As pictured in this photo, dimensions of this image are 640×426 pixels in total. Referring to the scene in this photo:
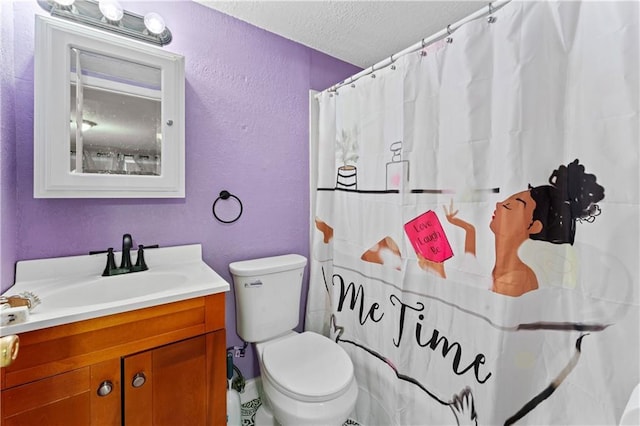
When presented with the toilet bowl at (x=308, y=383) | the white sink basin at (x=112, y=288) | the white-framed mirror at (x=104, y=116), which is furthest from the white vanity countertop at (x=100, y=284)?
the toilet bowl at (x=308, y=383)

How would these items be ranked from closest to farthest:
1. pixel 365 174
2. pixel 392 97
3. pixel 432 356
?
pixel 432 356 → pixel 392 97 → pixel 365 174

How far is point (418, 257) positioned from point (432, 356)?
44cm

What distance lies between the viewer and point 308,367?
1.31 m

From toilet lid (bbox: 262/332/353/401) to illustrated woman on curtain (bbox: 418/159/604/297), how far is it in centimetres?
76

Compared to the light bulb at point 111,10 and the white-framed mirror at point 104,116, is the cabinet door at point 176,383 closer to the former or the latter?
the white-framed mirror at point 104,116

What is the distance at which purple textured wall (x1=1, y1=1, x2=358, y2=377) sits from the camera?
3.66ft

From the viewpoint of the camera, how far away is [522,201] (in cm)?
95

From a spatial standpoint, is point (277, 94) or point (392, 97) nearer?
point (392, 97)

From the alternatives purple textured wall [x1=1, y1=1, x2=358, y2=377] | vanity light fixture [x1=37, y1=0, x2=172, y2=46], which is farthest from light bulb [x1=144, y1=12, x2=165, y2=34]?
purple textured wall [x1=1, y1=1, x2=358, y2=377]

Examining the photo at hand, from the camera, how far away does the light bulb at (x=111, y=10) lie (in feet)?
3.83

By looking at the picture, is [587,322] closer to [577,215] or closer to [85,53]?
[577,215]

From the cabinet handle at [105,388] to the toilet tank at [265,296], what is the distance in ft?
2.16

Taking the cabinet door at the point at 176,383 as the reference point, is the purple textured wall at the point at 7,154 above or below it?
above

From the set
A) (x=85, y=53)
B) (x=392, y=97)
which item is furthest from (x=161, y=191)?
(x=392, y=97)
